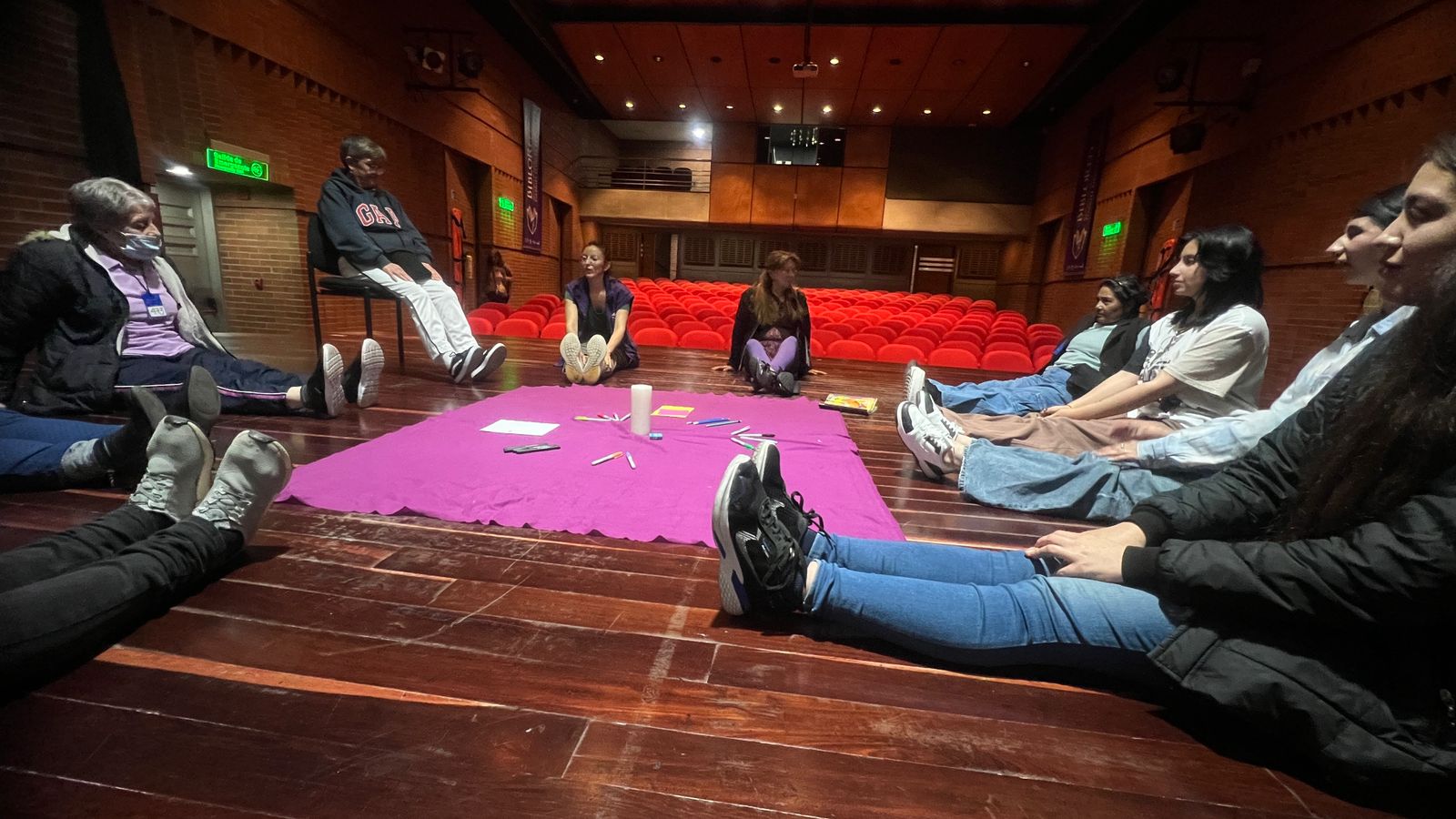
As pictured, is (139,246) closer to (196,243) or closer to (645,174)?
(196,243)

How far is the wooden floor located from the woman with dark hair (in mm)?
107

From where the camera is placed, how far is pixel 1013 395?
313 cm

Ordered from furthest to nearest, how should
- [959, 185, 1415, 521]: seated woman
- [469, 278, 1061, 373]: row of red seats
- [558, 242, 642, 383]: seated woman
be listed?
[469, 278, 1061, 373]: row of red seats → [558, 242, 642, 383]: seated woman → [959, 185, 1415, 521]: seated woman

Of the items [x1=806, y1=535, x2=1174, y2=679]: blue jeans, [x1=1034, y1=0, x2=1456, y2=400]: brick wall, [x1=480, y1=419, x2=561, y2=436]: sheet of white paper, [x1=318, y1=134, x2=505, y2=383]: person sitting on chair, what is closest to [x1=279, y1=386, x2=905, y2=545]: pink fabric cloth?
[x1=480, y1=419, x2=561, y2=436]: sheet of white paper

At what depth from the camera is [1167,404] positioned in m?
2.14

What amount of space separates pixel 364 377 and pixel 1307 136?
25.5ft

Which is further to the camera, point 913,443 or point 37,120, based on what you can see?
point 37,120

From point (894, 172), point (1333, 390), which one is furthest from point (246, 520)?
point (894, 172)

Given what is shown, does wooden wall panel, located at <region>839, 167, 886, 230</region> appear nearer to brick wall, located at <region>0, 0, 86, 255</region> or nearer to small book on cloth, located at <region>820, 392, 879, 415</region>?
small book on cloth, located at <region>820, 392, 879, 415</region>

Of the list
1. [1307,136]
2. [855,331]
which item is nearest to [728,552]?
[855,331]

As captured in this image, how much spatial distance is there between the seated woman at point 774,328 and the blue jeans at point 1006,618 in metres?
2.55

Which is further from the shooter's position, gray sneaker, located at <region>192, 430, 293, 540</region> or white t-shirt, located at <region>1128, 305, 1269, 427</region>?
white t-shirt, located at <region>1128, 305, 1269, 427</region>

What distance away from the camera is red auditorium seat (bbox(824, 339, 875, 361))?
5.58m

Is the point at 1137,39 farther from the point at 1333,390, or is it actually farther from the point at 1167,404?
the point at 1333,390
